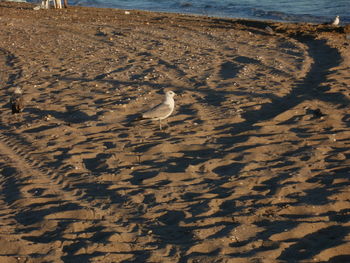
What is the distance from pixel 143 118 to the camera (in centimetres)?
812

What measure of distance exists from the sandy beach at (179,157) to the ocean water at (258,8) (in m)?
12.1

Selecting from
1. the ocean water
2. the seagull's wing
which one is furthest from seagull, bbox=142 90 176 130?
the ocean water

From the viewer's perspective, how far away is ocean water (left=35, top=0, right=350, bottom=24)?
2582 cm

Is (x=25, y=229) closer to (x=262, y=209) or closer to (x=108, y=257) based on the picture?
(x=108, y=257)

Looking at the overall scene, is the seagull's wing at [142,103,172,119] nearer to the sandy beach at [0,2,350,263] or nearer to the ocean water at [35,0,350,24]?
the sandy beach at [0,2,350,263]

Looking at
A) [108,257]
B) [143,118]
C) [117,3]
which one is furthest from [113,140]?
[117,3]

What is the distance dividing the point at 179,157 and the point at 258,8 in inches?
910

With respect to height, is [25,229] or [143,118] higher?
[143,118]

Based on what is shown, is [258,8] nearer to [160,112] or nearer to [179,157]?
[160,112]

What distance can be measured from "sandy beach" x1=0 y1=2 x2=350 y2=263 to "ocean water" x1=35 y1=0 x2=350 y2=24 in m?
12.1

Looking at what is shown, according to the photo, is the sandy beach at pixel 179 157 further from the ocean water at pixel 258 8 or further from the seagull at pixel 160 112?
the ocean water at pixel 258 8

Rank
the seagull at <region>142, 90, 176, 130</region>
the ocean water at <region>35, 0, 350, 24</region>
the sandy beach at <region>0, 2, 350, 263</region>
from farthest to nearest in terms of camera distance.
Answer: the ocean water at <region>35, 0, 350, 24</region> < the seagull at <region>142, 90, 176, 130</region> < the sandy beach at <region>0, 2, 350, 263</region>

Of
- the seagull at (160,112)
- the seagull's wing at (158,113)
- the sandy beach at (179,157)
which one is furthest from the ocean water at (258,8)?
the seagull's wing at (158,113)

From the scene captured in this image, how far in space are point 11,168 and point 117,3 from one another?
27.9 metres
